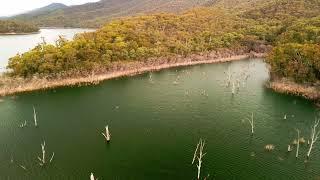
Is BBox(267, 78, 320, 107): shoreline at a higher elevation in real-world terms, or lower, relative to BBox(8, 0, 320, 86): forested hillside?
lower

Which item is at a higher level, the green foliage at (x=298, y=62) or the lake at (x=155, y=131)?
the green foliage at (x=298, y=62)

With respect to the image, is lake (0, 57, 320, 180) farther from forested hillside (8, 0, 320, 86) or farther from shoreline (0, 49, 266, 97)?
forested hillside (8, 0, 320, 86)

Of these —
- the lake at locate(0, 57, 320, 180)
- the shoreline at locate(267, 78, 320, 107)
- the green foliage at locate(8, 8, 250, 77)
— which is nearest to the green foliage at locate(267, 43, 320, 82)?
the shoreline at locate(267, 78, 320, 107)

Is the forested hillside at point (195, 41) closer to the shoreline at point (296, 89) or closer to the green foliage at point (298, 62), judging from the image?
the green foliage at point (298, 62)

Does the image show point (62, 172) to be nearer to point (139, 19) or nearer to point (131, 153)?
point (131, 153)

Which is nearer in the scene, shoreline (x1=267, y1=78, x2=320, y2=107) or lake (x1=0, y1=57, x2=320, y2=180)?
lake (x1=0, y1=57, x2=320, y2=180)

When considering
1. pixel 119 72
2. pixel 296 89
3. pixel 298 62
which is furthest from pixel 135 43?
pixel 296 89

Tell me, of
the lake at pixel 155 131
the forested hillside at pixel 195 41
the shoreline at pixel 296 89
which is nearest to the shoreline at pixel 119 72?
the lake at pixel 155 131
